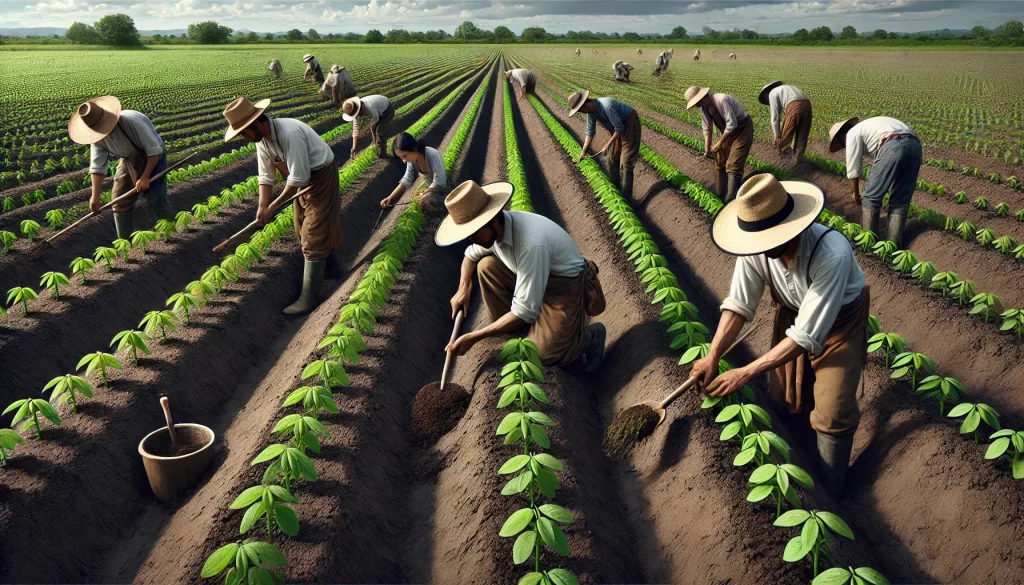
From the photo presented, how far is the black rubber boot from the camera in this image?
23.4 feet

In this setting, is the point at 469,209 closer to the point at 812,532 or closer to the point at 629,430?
the point at 629,430

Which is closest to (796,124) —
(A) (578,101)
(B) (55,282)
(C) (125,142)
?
(A) (578,101)

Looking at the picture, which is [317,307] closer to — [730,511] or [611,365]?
[611,365]

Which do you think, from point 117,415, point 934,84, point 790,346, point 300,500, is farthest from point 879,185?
point 934,84

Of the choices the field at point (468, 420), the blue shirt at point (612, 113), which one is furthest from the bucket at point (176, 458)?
the blue shirt at point (612, 113)

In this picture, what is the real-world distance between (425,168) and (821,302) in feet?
17.5

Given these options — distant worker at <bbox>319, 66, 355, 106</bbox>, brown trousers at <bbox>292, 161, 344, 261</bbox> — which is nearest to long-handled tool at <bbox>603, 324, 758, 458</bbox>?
brown trousers at <bbox>292, 161, 344, 261</bbox>

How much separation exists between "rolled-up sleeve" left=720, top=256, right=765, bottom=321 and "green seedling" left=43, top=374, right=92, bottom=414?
423 cm

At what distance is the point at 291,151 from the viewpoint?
21.6ft

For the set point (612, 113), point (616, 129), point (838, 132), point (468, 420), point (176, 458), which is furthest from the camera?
point (616, 129)

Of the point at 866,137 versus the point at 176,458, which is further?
the point at 866,137

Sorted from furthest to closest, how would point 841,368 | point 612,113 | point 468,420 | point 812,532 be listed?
point 612,113
point 468,420
point 841,368
point 812,532

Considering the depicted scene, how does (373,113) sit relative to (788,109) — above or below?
above

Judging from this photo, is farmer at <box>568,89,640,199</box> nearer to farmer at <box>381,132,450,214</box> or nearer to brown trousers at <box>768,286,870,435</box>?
farmer at <box>381,132,450,214</box>
